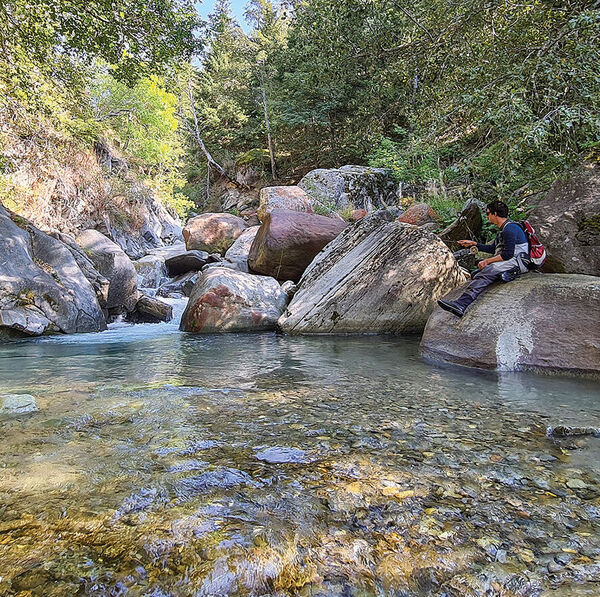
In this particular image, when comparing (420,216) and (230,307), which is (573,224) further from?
(230,307)

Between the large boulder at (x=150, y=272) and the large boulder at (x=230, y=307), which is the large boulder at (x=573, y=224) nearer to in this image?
the large boulder at (x=230, y=307)

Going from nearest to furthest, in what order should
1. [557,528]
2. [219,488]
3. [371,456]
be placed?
1. [557,528]
2. [219,488]
3. [371,456]

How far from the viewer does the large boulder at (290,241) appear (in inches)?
404

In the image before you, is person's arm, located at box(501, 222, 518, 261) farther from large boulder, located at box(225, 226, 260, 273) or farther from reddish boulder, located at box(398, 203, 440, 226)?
large boulder, located at box(225, 226, 260, 273)

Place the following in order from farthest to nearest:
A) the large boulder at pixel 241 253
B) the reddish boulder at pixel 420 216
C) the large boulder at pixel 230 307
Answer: the large boulder at pixel 241 253
the reddish boulder at pixel 420 216
the large boulder at pixel 230 307

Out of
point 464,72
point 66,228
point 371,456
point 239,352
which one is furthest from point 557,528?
point 66,228

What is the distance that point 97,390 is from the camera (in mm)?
3855

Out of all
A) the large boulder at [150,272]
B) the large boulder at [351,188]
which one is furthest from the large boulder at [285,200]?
the large boulder at [150,272]

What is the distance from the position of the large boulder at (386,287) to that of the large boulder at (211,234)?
8.95 meters

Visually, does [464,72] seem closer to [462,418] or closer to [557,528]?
[462,418]

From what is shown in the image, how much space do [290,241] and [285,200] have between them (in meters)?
4.01

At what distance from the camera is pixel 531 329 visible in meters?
4.73

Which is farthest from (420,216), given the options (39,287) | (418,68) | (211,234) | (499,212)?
(39,287)

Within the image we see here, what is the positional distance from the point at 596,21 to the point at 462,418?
211 inches
